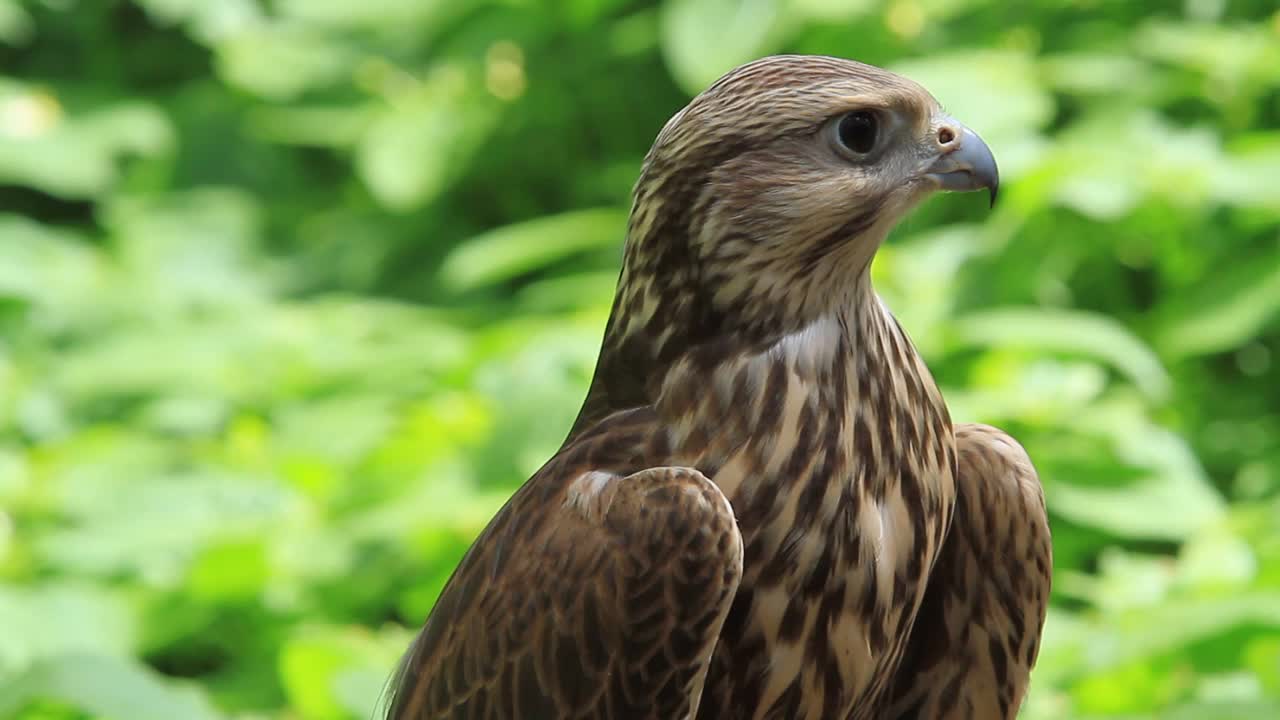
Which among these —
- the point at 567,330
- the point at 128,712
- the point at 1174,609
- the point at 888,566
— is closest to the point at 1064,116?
the point at 567,330

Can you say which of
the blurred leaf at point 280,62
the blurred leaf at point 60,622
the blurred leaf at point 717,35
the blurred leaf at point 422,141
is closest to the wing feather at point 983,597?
the blurred leaf at point 60,622

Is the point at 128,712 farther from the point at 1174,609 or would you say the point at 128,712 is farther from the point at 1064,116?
the point at 1064,116

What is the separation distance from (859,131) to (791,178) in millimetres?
94

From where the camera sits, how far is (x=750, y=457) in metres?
1.89

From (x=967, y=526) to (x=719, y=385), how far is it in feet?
1.24

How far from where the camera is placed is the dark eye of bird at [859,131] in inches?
74.5

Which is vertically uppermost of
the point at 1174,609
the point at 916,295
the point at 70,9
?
the point at 70,9

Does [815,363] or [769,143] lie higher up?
[769,143]

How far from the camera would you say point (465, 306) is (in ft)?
19.1

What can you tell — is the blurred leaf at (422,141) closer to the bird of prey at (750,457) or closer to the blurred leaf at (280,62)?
the blurred leaf at (280,62)

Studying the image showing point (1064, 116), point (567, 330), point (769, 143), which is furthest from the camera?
point (1064, 116)

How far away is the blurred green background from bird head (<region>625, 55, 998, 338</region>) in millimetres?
1386

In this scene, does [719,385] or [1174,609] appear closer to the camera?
[719,385]

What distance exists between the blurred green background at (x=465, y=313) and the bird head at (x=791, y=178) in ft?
4.55
